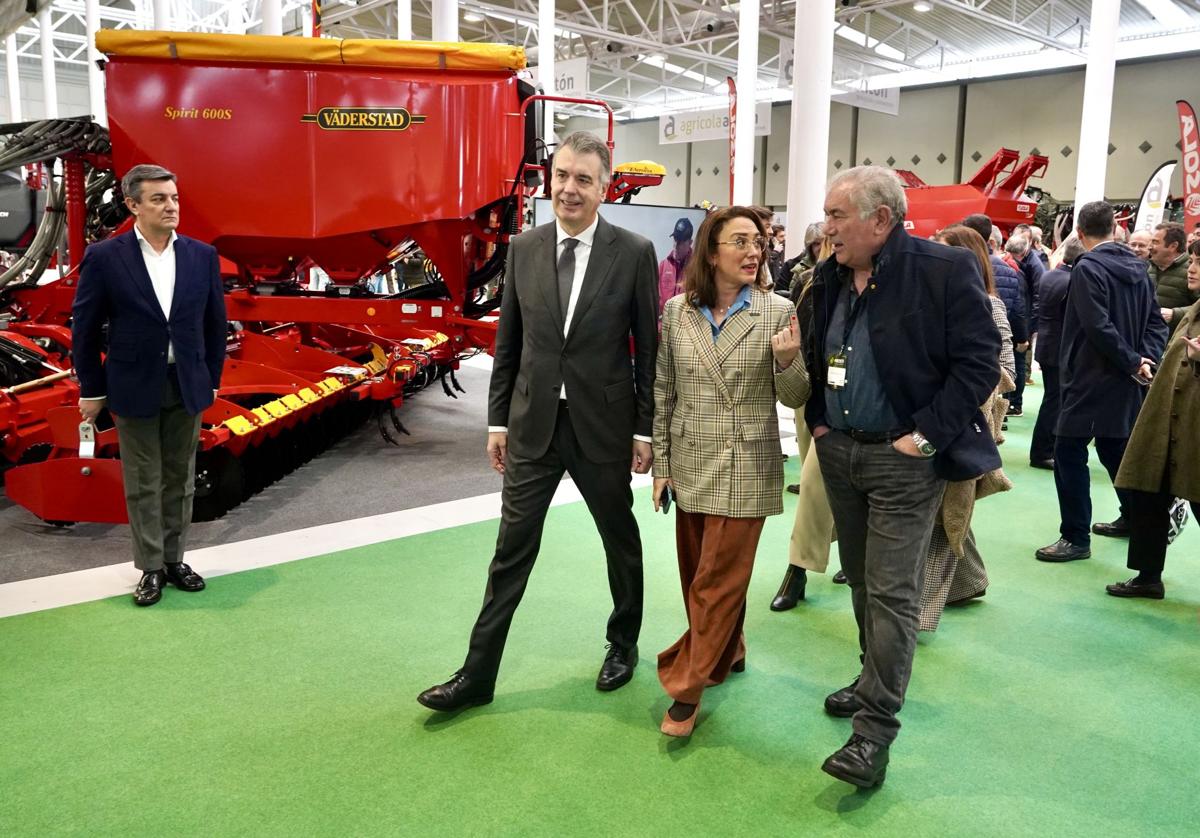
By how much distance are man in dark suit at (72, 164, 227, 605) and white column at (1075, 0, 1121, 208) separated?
10.6 m

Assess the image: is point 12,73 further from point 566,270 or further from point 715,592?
point 715,592

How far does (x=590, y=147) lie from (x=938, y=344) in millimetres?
1085

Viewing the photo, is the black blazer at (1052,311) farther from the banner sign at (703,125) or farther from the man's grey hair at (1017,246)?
the banner sign at (703,125)

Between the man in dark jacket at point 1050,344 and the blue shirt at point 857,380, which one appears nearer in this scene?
the blue shirt at point 857,380

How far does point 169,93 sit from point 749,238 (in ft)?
15.8

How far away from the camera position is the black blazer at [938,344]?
2.31m

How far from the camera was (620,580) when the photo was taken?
9.78 feet

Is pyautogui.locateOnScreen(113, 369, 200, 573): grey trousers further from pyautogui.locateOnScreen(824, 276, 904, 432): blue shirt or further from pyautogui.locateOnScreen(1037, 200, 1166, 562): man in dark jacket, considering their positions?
pyautogui.locateOnScreen(1037, 200, 1166, 562): man in dark jacket

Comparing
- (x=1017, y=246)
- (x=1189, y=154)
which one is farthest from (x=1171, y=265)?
(x=1189, y=154)

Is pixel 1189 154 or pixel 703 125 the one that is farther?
pixel 703 125

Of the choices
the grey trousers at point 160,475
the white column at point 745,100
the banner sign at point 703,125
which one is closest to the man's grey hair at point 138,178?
the grey trousers at point 160,475

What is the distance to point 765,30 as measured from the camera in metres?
18.0

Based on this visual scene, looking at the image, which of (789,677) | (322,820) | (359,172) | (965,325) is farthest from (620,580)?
(359,172)

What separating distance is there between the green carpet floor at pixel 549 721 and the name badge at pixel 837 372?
107 cm
